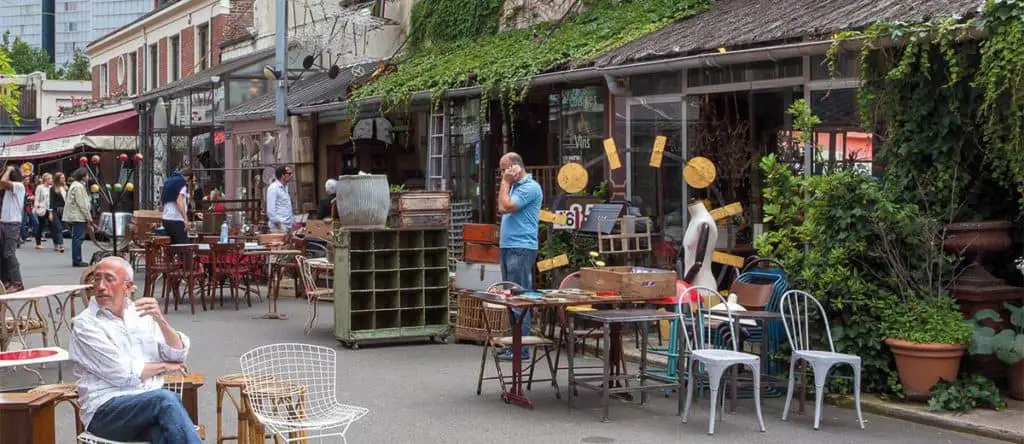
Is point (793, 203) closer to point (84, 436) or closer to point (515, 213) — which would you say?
point (515, 213)

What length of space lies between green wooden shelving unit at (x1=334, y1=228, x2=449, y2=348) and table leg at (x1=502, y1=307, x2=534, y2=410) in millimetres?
3255

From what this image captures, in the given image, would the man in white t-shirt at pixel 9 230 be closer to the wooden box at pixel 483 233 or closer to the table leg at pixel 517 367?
the wooden box at pixel 483 233

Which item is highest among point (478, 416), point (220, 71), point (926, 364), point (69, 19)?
point (69, 19)

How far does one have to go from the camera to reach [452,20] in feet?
65.7

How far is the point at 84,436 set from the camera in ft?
19.1

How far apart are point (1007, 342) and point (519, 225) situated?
14.5 feet

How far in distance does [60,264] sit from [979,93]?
18486 mm

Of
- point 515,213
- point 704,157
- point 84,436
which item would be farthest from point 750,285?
point 84,436

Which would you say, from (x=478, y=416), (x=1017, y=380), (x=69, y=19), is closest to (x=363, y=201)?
(x=478, y=416)

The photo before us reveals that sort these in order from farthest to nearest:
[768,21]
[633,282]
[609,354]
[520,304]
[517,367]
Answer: [768,21] < [633,282] < [517,367] < [609,354] < [520,304]

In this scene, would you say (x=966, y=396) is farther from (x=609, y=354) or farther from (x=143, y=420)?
(x=143, y=420)

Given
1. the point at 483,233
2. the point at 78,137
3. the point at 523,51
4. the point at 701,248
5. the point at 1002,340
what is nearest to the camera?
the point at 1002,340

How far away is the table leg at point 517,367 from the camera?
886 centimetres

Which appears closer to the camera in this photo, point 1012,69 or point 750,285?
point 1012,69
